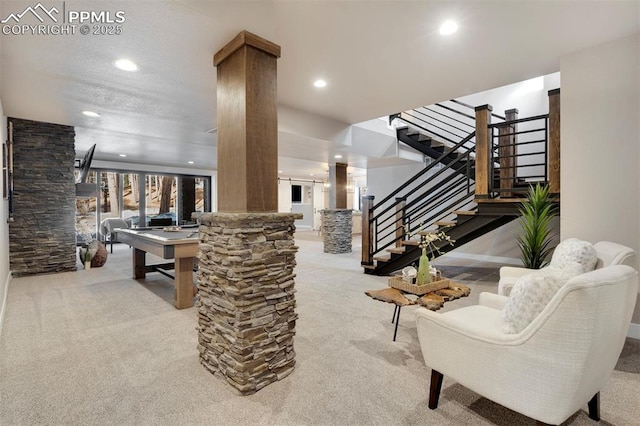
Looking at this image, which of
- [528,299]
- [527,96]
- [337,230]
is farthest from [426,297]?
[527,96]

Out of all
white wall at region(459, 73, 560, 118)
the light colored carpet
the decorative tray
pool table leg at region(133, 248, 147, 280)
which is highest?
white wall at region(459, 73, 560, 118)

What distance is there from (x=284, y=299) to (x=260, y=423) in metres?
0.72

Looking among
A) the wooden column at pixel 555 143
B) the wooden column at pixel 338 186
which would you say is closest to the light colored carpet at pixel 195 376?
A: the wooden column at pixel 555 143

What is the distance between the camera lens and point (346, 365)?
225cm

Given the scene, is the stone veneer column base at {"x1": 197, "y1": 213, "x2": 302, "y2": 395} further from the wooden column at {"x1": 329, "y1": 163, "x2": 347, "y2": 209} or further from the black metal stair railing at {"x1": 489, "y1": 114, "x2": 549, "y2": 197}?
the wooden column at {"x1": 329, "y1": 163, "x2": 347, "y2": 209}

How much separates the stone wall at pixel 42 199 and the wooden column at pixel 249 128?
464cm

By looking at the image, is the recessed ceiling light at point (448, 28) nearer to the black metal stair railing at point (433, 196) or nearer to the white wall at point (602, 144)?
the white wall at point (602, 144)

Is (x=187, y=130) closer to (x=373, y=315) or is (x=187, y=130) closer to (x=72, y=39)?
(x=72, y=39)

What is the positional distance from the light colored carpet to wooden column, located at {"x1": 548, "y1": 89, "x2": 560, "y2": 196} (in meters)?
1.59

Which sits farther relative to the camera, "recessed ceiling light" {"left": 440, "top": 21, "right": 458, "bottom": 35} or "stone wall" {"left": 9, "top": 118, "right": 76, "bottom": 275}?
"stone wall" {"left": 9, "top": 118, "right": 76, "bottom": 275}

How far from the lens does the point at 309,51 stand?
2.85 metres

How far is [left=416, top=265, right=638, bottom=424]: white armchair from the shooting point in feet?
3.95

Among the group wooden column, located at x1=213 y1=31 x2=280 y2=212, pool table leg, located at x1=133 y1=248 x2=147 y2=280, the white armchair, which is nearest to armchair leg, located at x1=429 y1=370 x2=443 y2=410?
the white armchair

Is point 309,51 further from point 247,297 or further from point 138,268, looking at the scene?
point 138,268
